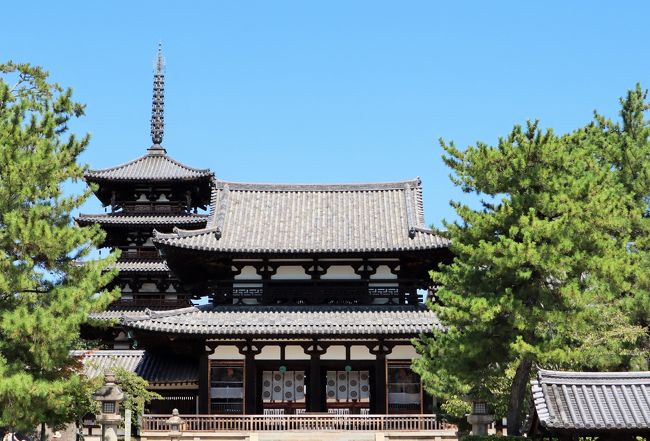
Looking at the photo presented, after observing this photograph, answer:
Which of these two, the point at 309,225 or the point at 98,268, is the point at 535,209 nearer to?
the point at 98,268

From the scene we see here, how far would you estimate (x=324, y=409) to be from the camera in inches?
1353

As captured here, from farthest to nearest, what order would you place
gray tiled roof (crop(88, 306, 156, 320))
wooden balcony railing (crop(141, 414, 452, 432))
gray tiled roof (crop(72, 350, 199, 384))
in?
gray tiled roof (crop(88, 306, 156, 320)) < gray tiled roof (crop(72, 350, 199, 384)) < wooden balcony railing (crop(141, 414, 452, 432))

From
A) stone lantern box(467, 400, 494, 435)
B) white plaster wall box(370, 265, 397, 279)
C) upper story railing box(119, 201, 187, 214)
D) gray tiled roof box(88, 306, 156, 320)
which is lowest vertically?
stone lantern box(467, 400, 494, 435)

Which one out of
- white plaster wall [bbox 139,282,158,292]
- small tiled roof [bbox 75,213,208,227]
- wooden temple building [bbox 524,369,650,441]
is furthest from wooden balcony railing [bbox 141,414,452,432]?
wooden temple building [bbox 524,369,650,441]

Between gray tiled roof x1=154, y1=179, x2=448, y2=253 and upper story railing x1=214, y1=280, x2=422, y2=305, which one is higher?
gray tiled roof x1=154, y1=179, x2=448, y2=253

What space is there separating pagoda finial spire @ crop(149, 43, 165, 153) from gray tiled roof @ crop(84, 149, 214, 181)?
6.39 feet

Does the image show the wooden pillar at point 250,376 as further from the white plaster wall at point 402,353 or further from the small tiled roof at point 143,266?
the small tiled roof at point 143,266

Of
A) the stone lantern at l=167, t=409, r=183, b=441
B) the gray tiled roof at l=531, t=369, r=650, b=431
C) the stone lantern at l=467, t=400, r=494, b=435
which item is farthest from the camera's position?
the stone lantern at l=167, t=409, r=183, b=441

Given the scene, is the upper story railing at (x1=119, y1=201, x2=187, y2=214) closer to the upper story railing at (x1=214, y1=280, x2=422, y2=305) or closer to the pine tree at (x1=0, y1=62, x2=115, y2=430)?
the upper story railing at (x1=214, y1=280, x2=422, y2=305)

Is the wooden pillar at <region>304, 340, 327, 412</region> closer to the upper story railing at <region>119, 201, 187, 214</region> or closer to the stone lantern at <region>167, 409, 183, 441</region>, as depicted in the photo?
the stone lantern at <region>167, 409, 183, 441</region>

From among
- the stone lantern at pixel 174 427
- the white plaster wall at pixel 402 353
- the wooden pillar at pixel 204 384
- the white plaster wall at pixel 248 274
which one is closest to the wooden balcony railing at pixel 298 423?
the stone lantern at pixel 174 427

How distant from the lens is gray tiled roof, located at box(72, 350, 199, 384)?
35.0 metres

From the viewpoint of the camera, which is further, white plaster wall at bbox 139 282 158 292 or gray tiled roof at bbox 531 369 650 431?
white plaster wall at bbox 139 282 158 292

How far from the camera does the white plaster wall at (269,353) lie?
34.4 metres
